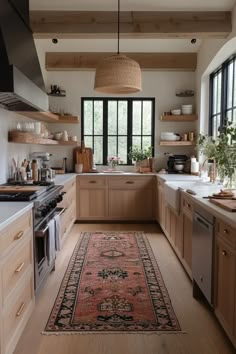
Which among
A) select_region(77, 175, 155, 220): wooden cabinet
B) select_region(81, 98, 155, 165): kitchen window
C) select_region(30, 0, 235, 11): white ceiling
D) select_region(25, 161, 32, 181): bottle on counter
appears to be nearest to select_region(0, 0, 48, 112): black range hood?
select_region(30, 0, 235, 11): white ceiling

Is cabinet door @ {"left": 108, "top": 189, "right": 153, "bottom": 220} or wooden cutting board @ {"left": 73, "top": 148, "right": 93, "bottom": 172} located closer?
cabinet door @ {"left": 108, "top": 189, "right": 153, "bottom": 220}

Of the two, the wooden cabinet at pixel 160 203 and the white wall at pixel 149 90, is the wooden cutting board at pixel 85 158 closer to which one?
the white wall at pixel 149 90

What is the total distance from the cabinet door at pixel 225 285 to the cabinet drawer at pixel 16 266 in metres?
1.34

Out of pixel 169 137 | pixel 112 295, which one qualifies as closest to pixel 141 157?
pixel 169 137

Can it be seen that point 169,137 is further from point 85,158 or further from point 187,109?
point 85,158

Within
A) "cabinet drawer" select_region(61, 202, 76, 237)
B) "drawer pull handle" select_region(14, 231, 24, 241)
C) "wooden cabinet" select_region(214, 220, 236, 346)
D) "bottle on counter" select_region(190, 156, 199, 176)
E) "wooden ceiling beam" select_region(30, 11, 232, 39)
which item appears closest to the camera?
"wooden cabinet" select_region(214, 220, 236, 346)

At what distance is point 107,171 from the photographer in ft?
19.8

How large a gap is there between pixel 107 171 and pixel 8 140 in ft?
7.41

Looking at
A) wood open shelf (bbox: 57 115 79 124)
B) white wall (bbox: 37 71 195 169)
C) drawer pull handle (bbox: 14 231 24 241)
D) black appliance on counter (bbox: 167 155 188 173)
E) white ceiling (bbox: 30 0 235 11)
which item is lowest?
drawer pull handle (bbox: 14 231 24 241)

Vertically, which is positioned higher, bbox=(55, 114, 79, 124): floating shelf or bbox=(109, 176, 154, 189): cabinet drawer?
bbox=(55, 114, 79, 124): floating shelf

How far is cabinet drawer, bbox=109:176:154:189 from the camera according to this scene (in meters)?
5.64

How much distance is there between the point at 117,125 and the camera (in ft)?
20.6

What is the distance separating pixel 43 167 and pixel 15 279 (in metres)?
2.96

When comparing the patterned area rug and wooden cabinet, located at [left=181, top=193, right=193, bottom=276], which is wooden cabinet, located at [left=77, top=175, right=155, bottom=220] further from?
wooden cabinet, located at [left=181, top=193, right=193, bottom=276]
